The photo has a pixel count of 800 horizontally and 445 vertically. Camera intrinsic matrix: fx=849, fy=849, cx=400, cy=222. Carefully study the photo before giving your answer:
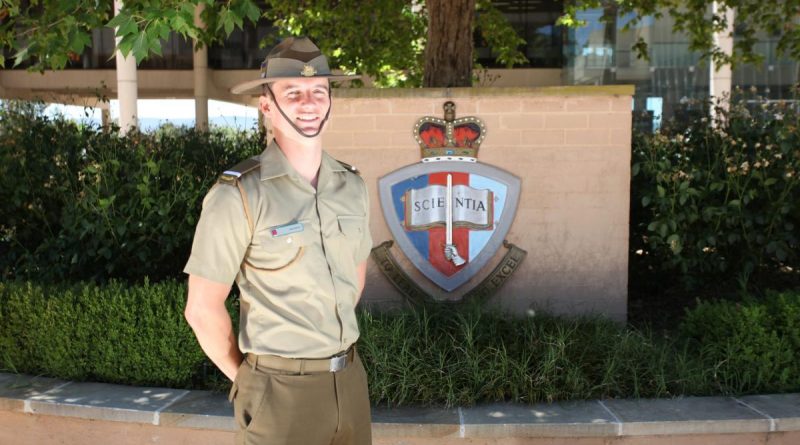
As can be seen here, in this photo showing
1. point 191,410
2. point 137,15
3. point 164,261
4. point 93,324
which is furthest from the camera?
point 164,261

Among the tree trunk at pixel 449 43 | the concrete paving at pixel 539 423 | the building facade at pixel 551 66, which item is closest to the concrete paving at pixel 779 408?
the concrete paving at pixel 539 423

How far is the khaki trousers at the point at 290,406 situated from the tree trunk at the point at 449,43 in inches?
177

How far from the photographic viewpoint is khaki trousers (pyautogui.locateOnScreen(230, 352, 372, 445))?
2564 millimetres

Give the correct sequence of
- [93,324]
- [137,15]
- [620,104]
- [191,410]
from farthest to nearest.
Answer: [620,104]
[93,324]
[191,410]
[137,15]

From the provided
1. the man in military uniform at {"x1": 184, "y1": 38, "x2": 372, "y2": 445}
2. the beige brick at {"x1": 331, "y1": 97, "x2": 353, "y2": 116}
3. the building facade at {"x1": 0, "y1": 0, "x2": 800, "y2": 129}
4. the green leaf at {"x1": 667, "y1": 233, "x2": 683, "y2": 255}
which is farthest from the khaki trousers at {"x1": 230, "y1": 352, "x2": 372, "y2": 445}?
the building facade at {"x1": 0, "y1": 0, "x2": 800, "y2": 129}

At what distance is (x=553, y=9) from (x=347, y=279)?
24119mm

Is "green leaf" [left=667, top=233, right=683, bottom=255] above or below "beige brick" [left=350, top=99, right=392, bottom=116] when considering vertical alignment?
below

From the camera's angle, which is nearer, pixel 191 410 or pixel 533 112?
pixel 191 410

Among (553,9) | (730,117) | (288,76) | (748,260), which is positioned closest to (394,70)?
(730,117)

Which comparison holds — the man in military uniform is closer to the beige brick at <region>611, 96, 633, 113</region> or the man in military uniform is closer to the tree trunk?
the beige brick at <region>611, 96, 633, 113</region>

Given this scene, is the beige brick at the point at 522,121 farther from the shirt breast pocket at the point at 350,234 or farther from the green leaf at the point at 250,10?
the shirt breast pocket at the point at 350,234

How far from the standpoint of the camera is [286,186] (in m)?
2.65

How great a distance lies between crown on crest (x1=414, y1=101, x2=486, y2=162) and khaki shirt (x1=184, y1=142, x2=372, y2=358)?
3.16m

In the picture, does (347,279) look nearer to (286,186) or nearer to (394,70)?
(286,186)
